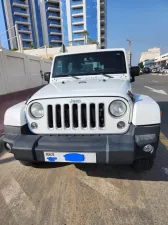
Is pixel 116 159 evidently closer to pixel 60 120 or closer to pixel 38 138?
pixel 60 120

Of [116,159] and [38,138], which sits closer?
[116,159]

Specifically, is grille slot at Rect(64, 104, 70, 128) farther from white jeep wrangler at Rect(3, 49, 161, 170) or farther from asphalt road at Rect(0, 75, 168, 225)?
asphalt road at Rect(0, 75, 168, 225)

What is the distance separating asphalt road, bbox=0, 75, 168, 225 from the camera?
1897 millimetres

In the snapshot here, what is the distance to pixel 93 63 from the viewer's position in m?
3.54

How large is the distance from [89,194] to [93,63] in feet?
7.89

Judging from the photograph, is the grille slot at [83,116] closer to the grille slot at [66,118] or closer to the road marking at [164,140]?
the grille slot at [66,118]

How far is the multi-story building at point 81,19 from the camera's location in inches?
2586

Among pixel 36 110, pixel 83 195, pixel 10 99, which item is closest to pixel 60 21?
pixel 10 99

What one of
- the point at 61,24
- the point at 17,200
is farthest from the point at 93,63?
the point at 61,24

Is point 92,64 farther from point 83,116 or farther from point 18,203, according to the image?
point 18,203

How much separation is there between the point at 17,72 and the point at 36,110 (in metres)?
7.89

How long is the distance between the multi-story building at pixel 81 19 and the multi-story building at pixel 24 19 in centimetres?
1067

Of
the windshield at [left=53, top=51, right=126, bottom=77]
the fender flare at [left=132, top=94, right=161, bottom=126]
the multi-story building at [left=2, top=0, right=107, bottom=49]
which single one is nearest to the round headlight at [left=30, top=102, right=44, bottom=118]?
the fender flare at [left=132, top=94, right=161, bottom=126]

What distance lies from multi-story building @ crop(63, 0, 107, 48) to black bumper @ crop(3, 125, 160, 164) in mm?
68363
